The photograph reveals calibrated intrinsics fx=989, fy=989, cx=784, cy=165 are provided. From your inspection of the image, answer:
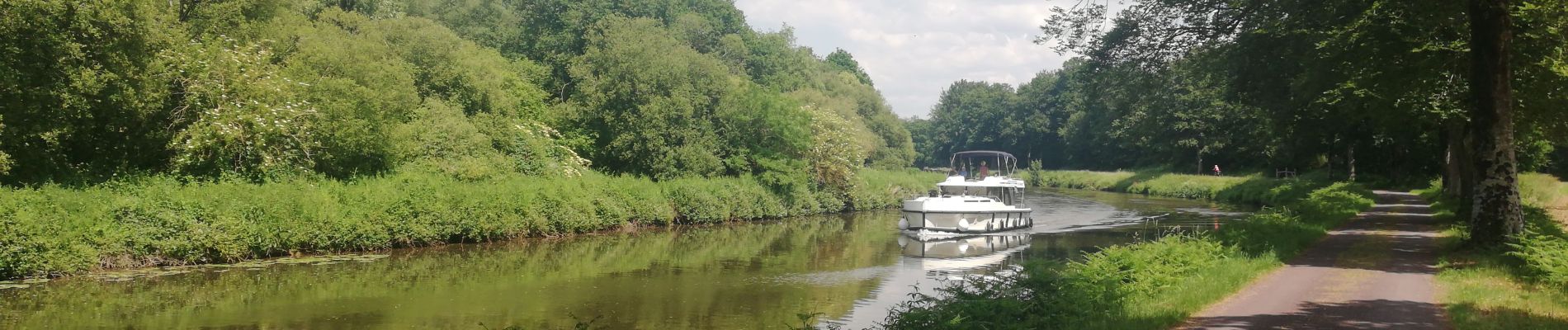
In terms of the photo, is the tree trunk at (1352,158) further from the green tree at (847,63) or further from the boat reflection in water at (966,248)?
the green tree at (847,63)

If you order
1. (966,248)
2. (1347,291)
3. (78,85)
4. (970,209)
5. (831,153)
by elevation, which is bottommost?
(966,248)

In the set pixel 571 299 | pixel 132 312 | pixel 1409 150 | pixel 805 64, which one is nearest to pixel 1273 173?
pixel 1409 150

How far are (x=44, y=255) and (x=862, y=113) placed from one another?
7286cm

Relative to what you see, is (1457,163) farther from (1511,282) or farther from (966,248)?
(1511,282)

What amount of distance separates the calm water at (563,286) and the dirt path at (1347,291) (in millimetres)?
6833

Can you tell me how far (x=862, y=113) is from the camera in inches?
3536

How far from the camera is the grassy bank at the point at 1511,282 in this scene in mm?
12188

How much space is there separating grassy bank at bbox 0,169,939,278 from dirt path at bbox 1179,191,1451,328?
22.6m

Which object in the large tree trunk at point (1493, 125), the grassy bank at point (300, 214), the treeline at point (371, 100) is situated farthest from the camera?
the treeline at point (371, 100)

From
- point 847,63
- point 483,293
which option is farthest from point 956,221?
point 847,63

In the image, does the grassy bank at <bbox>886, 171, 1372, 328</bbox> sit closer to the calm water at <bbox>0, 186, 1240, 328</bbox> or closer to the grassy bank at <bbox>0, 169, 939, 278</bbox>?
the calm water at <bbox>0, 186, 1240, 328</bbox>

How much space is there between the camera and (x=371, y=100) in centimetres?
3334

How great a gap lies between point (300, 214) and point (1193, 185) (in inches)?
2504

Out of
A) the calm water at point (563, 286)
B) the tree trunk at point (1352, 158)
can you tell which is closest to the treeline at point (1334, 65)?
the tree trunk at point (1352, 158)
